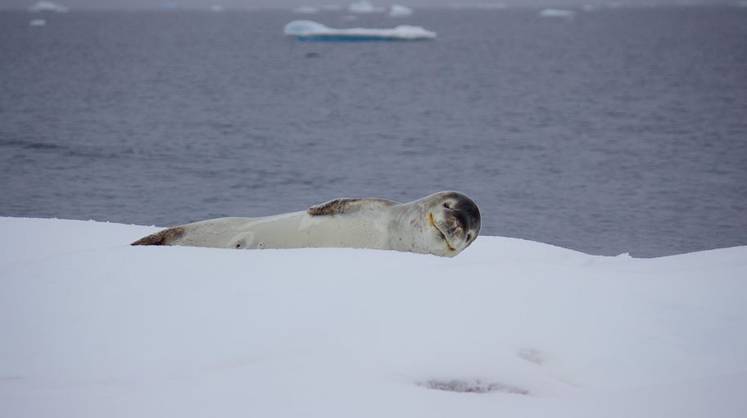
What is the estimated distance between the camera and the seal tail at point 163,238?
21.5ft

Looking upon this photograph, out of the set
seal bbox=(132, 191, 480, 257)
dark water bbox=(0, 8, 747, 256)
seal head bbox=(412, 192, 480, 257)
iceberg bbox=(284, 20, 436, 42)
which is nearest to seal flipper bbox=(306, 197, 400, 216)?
seal bbox=(132, 191, 480, 257)

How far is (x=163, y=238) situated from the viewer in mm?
6605

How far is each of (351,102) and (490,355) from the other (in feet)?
106

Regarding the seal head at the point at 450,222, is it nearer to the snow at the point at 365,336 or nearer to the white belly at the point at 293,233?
the white belly at the point at 293,233

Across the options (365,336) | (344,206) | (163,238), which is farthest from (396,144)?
(365,336)

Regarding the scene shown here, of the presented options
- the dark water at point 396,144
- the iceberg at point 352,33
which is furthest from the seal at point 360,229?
the iceberg at point 352,33

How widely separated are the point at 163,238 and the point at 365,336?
2.87 metres

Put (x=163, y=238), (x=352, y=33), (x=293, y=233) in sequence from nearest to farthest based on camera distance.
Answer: (x=293, y=233) → (x=163, y=238) → (x=352, y=33)

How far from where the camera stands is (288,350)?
4.11 meters

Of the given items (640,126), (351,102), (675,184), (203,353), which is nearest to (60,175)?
(675,184)

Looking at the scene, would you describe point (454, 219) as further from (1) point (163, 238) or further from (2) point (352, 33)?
(2) point (352, 33)

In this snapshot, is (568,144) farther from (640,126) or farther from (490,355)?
(490,355)

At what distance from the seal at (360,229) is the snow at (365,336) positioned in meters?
0.69

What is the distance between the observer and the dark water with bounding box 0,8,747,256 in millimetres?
15047
